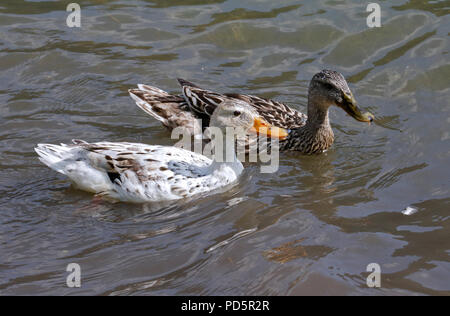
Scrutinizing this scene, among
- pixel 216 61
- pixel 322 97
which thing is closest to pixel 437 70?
pixel 322 97

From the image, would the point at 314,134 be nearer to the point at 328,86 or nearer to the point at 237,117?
the point at 328,86

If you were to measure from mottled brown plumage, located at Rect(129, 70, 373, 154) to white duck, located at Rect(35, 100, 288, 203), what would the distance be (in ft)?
5.13

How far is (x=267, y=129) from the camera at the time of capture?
8.99 metres

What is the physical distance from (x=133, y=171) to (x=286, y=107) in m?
2.94

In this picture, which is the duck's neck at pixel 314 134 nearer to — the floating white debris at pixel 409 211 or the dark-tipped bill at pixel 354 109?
the dark-tipped bill at pixel 354 109

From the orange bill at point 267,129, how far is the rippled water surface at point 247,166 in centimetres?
36

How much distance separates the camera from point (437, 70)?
10.7m

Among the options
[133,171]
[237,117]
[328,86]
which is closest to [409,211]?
[237,117]

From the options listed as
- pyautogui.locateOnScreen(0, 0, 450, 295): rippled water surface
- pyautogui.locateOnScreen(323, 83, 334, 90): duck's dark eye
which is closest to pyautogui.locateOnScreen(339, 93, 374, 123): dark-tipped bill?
pyautogui.locateOnScreen(323, 83, 334, 90): duck's dark eye

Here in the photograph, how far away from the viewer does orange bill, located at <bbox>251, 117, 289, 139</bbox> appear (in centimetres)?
881

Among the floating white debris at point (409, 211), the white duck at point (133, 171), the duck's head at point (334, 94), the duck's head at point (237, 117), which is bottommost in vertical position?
the floating white debris at point (409, 211)

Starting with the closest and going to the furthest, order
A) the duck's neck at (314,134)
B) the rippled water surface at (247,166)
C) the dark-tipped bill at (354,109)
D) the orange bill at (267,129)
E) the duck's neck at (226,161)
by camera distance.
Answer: the rippled water surface at (247,166) < the duck's neck at (226,161) < the orange bill at (267,129) < the dark-tipped bill at (354,109) < the duck's neck at (314,134)

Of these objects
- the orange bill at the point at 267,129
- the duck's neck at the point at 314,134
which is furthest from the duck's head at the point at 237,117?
the duck's neck at the point at 314,134

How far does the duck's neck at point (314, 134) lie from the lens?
9.42 metres
